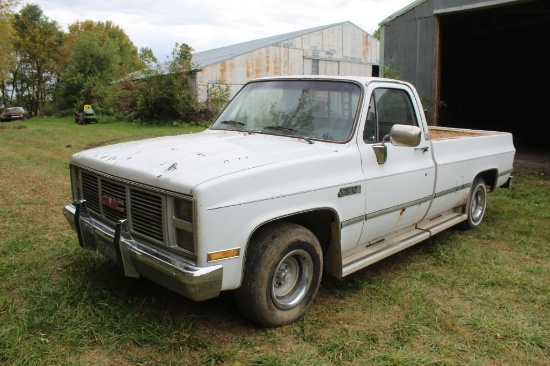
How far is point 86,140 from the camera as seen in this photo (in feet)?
56.0

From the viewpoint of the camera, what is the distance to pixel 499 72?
68.0 feet

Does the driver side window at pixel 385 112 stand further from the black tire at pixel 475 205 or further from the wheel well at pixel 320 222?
the black tire at pixel 475 205

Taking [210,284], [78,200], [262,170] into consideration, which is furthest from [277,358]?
[78,200]

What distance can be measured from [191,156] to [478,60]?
60.8 ft

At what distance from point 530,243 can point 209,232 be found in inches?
170

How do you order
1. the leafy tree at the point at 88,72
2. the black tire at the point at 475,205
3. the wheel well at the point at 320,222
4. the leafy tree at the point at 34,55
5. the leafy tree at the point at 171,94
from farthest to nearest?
the leafy tree at the point at 34,55, the leafy tree at the point at 88,72, the leafy tree at the point at 171,94, the black tire at the point at 475,205, the wheel well at the point at 320,222

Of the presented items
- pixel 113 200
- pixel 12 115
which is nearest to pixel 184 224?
pixel 113 200

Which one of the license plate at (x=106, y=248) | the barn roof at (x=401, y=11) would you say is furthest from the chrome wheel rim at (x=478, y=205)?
the barn roof at (x=401, y=11)

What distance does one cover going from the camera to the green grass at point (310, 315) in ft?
10.2

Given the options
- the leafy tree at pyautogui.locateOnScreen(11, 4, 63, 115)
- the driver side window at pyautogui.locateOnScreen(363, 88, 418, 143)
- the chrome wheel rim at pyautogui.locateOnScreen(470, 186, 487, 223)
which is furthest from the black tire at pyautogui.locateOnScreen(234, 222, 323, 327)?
the leafy tree at pyautogui.locateOnScreen(11, 4, 63, 115)

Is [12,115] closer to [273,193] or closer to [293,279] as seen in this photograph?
[293,279]

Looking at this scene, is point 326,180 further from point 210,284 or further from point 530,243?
point 530,243

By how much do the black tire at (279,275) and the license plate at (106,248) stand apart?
972 mm

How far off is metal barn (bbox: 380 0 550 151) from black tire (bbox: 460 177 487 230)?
5.83 m
